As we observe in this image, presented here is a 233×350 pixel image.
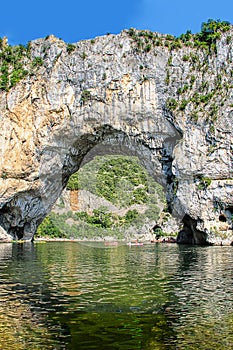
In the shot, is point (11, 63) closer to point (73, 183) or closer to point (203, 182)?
point (203, 182)

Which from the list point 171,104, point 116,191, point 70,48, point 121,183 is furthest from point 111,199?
point 171,104

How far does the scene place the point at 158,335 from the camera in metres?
7.73

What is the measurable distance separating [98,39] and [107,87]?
4895 mm

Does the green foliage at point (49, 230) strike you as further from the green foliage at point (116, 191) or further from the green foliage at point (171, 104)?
the green foliage at point (171, 104)

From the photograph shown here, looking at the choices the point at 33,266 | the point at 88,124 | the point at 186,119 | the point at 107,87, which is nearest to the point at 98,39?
the point at 107,87

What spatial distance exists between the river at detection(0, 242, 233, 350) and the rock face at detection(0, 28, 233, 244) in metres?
19.1

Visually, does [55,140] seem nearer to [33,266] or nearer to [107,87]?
[107,87]

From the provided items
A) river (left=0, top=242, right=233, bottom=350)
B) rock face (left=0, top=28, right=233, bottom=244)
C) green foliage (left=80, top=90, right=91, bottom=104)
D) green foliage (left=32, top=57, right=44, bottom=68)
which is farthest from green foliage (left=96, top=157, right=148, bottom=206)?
river (left=0, top=242, right=233, bottom=350)

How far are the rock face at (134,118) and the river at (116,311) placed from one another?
1910cm

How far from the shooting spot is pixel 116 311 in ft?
31.5

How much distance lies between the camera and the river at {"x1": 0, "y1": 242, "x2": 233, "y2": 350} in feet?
24.3

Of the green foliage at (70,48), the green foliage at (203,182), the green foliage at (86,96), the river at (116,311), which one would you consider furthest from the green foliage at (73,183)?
the river at (116,311)

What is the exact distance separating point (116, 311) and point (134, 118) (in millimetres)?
27276

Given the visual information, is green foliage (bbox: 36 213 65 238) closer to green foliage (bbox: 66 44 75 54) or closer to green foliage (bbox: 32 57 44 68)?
green foliage (bbox: 32 57 44 68)
